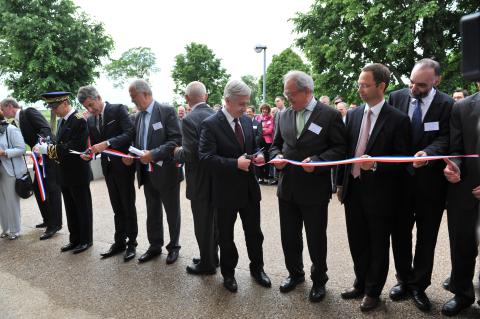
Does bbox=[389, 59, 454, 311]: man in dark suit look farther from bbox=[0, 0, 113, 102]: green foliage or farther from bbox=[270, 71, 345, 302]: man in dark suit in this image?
bbox=[0, 0, 113, 102]: green foliage

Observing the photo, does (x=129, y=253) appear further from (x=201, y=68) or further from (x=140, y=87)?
(x=201, y=68)

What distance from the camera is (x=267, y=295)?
135 inches

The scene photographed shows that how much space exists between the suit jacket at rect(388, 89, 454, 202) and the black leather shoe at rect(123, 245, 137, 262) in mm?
3346

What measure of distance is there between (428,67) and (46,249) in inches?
204

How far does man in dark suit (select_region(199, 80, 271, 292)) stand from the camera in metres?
3.29

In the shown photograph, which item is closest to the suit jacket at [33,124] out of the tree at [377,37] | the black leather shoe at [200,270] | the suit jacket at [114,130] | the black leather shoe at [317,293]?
the suit jacket at [114,130]

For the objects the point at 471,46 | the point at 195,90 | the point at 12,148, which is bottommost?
the point at 12,148

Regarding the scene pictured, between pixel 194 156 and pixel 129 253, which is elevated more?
pixel 194 156

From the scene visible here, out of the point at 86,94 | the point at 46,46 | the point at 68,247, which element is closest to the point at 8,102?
the point at 86,94

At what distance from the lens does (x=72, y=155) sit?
4.66 m

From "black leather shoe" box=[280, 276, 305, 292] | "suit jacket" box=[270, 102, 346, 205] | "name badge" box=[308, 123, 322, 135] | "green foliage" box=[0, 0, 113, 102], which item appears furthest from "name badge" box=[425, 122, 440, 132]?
"green foliage" box=[0, 0, 113, 102]

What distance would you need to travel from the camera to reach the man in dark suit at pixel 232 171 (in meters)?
3.29

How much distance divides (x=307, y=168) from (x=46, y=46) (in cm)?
1743

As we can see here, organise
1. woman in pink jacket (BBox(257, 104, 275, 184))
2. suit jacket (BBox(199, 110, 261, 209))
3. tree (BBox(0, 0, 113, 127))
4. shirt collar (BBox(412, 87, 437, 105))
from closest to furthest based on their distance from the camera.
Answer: shirt collar (BBox(412, 87, 437, 105)), suit jacket (BBox(199, 110, 261, 209)), woman in pink jacket (BBox(257, 104, 275, 184)), tree (BBox(0, 0, 113, 127))
